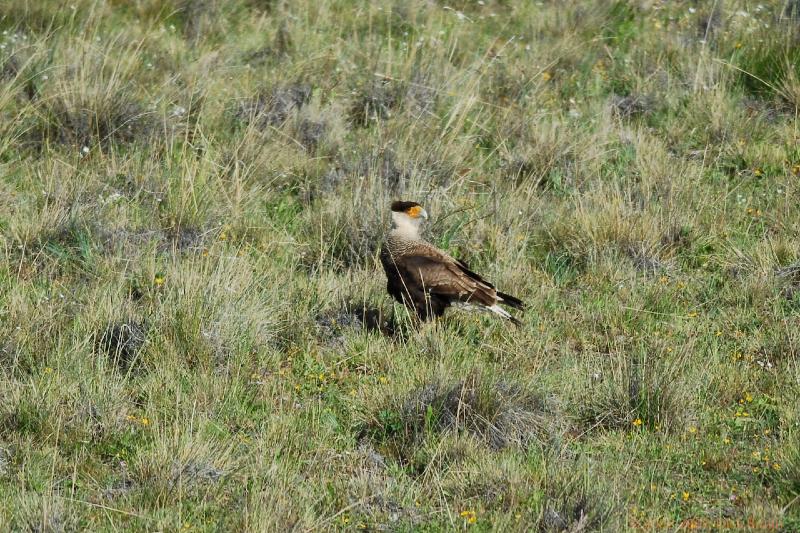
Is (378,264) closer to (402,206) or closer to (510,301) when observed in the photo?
(402,206)

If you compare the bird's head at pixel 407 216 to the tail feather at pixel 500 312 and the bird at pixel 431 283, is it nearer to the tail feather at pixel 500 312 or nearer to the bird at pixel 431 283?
the bird at pixel 431 283

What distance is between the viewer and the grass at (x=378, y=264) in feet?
14.6

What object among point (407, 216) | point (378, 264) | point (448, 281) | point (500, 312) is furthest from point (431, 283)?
point (378, 264)

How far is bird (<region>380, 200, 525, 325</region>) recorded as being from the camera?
232 inches

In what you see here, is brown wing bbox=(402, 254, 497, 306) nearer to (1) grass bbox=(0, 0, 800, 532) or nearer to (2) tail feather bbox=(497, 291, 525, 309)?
(2) tail feather bbox=(497, 291, 525, 309)

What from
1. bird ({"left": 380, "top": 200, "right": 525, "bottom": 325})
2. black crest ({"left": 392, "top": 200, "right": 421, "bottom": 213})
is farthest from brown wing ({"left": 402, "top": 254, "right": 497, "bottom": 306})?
black crest ({"left": 392, "top": 200, "right": 421, "bottom": 213})

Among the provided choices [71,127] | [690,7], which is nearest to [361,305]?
[71,127]

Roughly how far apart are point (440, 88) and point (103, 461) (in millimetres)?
4690

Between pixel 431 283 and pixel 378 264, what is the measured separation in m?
0.84

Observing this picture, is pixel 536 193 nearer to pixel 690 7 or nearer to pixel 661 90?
pixel 661 90

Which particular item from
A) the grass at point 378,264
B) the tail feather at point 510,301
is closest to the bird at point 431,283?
the tail feather at point 510,301

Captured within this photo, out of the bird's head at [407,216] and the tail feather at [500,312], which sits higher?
the bird's head at [407,216]

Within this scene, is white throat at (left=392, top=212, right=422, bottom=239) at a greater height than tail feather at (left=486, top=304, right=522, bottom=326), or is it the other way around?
white throat at (left=392, top=212, right=422, bottom=239)

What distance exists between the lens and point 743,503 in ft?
14.5
